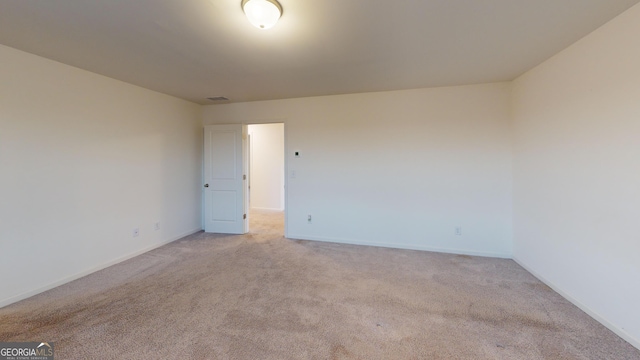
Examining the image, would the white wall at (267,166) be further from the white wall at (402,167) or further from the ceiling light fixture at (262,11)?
the ceiling light fixture at (262,11)

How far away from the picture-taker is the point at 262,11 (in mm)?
1680

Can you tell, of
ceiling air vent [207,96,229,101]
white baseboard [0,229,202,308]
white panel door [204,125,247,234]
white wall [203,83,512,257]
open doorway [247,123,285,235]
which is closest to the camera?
white baseboard [0,229,202,308]

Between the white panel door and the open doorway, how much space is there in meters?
1.92

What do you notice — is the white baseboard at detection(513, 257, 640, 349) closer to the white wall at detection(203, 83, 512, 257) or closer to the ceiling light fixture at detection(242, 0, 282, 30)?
the white wall at detection(203, 83, 512, 257)

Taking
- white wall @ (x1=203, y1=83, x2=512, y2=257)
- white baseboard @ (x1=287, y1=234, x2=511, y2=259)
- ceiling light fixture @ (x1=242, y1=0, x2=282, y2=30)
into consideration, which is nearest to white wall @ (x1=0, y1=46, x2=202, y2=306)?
white wall @ (x1=203, y1=83, x2=512, y2=257)

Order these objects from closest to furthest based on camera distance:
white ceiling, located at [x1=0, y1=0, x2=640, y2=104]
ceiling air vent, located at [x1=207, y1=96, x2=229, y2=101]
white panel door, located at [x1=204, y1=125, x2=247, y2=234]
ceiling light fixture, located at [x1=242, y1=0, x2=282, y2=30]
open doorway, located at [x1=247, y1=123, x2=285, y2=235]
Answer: ceiling light fixture, located at [x1=242, y1=0, x2=282, y2=30] < white ceiling, located at [x1=0, y1=0, x2=640, y2=104] < ceiling air vent, located at [x1=207, y1=96, x2=229, y2=101] < white panel door, located at [x1=204, y1=125, x2=247, y2=234] < open doorway, located at [x1=247, y1=123, x2=285, y2=235]

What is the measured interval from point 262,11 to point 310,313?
2.40m

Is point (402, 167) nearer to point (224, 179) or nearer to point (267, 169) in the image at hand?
point (224, 179)

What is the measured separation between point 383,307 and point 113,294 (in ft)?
8.83

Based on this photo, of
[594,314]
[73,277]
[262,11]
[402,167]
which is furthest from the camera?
[402,167]

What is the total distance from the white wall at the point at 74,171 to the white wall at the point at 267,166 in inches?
110

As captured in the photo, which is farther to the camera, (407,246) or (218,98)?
(218,98)

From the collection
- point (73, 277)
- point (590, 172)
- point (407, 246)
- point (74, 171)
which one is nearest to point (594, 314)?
point (590, 172)

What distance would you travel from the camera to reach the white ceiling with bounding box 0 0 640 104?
178cm
